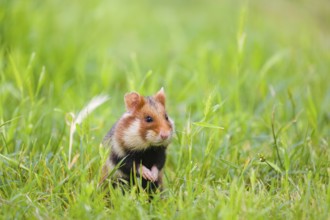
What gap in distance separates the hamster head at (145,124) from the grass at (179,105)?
0.19 metres

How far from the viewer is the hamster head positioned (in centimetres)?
392

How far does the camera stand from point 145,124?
4.00 metres

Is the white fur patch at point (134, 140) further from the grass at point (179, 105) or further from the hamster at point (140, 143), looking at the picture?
the grass at point (179, 105)

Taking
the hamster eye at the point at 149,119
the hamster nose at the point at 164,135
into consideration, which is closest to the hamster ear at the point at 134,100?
the hamster eye at the point at 149,119

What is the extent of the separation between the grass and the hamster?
0.14 meters

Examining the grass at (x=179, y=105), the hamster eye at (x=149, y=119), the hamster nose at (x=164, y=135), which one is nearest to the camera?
the grass at (x=179, y=105)

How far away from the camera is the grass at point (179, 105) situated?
3666 millimetres

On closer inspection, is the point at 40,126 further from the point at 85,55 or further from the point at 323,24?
the point at 323,24

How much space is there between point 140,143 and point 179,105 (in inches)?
84.2

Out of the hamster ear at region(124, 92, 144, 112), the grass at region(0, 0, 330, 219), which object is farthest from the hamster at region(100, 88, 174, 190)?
the grass at region(0, 0, 330, 219)

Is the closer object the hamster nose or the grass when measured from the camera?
the grass

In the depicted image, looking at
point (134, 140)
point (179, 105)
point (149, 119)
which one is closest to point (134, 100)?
point (149, 119)

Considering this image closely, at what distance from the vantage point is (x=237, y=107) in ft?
18.1

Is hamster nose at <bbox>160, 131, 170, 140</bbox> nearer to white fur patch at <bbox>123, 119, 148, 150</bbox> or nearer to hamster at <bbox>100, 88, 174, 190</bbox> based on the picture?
hamster at <bbox>100, 88, 174, 190</bbox>
